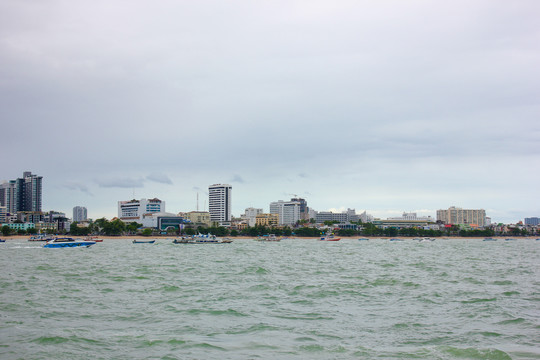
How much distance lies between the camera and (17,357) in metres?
12.2

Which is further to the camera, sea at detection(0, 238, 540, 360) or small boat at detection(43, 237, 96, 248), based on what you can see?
small boat at detection(43, 237, 96, 248)

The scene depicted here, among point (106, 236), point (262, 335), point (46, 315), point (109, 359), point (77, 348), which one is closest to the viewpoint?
point (109, 359)

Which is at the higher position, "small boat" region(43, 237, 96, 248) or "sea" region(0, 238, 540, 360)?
"sea" region(0, 238, 540, 360)

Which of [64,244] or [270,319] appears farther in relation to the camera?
[64,244]

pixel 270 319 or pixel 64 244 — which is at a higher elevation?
pixel 270 319

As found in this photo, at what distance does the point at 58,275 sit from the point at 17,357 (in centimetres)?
2251

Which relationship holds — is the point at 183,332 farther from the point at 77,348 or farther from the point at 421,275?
the point at 421,275

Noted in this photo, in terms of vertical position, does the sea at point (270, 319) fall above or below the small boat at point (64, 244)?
above

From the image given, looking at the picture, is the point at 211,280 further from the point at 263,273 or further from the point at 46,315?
the point at 46,315

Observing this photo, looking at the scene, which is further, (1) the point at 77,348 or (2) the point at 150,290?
(2) the point at 150,290

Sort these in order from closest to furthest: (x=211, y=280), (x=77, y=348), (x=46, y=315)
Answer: (x=77, y=348) → (x=46, y=315) → (x=211, y=280)

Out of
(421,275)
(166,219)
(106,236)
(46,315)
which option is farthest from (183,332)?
(166,219)

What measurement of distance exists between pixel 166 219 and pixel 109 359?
18931cm

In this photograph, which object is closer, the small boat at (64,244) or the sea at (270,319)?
the sea at (270,319)
